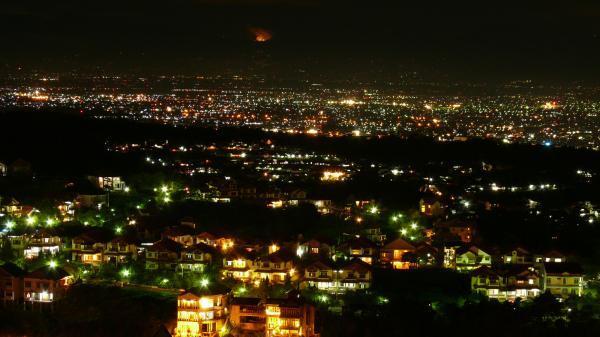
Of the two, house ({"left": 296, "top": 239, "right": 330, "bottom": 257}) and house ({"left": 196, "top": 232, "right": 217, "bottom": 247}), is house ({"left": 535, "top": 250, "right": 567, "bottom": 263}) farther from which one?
house ({"left": 196, "top": 232, "right": 217, "bottom": 247})

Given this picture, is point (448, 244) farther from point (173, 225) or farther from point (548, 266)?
point (173, 225)

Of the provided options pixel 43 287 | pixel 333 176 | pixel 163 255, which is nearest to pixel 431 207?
pixel 333 176

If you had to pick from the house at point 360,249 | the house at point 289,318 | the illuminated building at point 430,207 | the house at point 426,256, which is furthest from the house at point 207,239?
the illuminated building at point 430,207

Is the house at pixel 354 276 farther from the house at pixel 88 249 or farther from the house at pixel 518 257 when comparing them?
the house at pixel 88 249

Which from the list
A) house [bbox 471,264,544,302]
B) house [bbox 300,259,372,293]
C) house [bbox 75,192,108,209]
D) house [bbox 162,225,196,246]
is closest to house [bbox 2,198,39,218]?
house [bbox 75,192,108,209]

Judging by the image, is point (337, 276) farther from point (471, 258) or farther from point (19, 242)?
point (19, 242)

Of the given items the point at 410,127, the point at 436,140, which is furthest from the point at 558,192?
the point at 410,127
